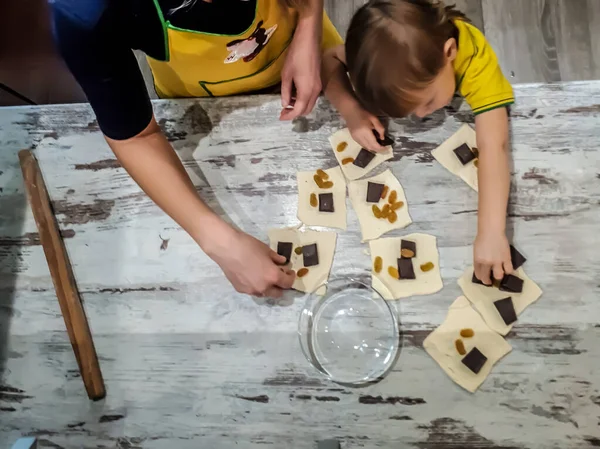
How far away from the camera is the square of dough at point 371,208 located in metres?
0.86

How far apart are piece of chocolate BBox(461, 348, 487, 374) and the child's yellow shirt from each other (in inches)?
14.7

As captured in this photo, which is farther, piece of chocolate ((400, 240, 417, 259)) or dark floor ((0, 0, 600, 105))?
dark floor ((0, 0, 600, 105))

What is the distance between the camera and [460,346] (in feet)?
2.65

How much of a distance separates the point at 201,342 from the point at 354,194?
1.13 ft

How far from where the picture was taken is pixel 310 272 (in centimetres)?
87

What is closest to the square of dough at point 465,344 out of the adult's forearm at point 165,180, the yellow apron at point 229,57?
the adult's forearm at point 165,180

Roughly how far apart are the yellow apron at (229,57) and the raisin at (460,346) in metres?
0.55

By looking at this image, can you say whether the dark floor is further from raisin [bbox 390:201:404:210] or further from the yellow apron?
raisin [bbox 390:201:404:210]

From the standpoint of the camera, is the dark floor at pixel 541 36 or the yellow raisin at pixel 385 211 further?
the dark floor at pixel 541 36

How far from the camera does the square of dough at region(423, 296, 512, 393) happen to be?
792 millimetres

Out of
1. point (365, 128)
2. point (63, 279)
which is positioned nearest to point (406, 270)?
point (365, 128)

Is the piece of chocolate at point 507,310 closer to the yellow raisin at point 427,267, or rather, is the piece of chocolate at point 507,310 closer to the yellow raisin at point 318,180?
the yellow raisin at point 427,267

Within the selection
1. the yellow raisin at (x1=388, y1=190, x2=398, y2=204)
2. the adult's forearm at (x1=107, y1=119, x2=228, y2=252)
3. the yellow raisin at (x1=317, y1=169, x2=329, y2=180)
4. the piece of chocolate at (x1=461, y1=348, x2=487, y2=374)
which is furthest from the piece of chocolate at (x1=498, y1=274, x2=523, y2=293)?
the adult's forearm at (x1=107, y1=119, x2=228, y2=252)

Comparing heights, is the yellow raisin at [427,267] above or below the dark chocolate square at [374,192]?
below
